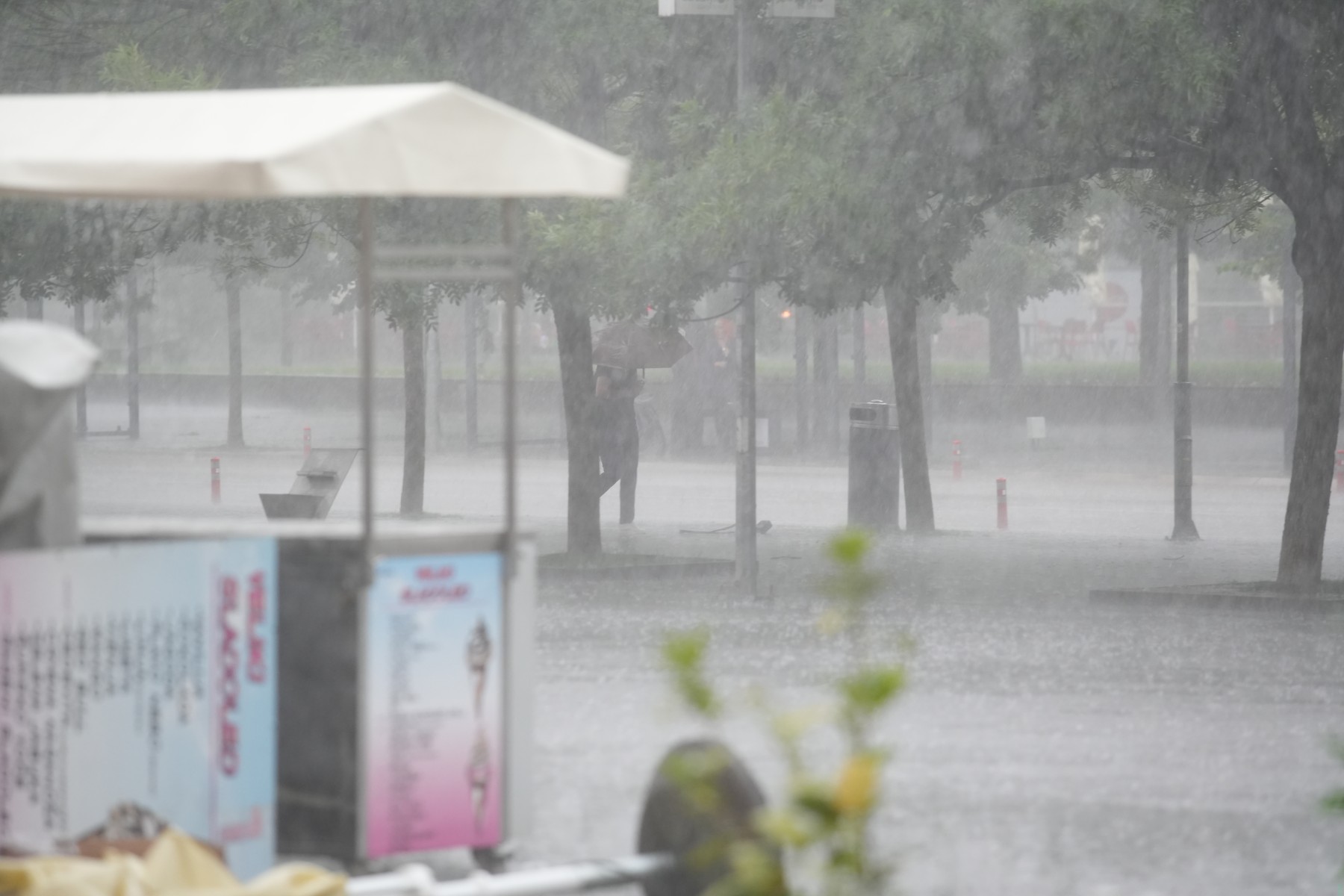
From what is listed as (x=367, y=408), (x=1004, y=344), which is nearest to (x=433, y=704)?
(x=367, y=408)

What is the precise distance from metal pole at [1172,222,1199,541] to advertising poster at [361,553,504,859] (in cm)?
1452

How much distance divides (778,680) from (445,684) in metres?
5.54

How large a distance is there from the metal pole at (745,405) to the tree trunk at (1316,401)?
3971 mm

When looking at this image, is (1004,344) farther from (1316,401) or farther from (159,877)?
(159,877)

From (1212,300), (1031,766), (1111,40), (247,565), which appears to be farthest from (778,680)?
(1212,300)

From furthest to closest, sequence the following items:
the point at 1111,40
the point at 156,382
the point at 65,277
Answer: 1. the point at 156,382
2. the point at 65,277
3. the point at 1111,40

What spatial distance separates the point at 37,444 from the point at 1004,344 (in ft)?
134

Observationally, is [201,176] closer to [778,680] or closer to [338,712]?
[338,712]

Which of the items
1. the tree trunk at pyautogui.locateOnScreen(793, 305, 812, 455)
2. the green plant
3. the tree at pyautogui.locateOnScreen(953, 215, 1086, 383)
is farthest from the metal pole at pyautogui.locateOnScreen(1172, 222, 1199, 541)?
the green plant

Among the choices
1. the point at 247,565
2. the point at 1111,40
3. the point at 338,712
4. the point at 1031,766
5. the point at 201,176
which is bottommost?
the point at 1031,766

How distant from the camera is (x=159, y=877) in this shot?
4.30m

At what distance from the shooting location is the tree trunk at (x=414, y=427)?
69.0 ft

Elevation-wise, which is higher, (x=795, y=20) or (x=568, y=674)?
(x=795, y=20)

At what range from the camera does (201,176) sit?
15.9 feet
